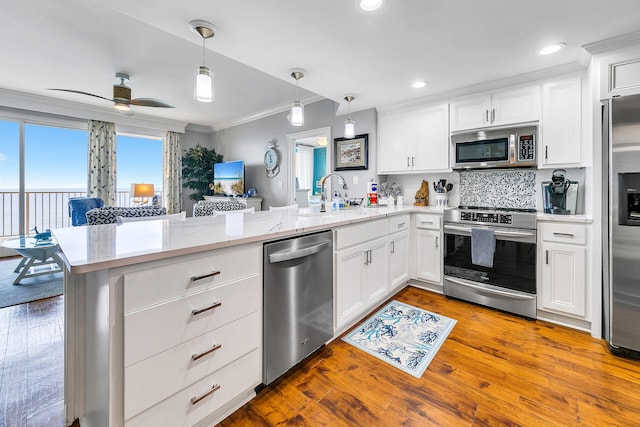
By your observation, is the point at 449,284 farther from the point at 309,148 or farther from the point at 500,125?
the point at 309,148

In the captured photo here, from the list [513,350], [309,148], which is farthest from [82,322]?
[309,148]

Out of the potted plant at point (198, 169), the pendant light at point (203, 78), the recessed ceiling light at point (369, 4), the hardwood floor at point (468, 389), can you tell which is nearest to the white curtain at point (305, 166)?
the potted plant at point (198, 169)

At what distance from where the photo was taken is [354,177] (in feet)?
13.0

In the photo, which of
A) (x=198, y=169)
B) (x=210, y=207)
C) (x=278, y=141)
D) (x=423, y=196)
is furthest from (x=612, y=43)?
(x=198, y=169)

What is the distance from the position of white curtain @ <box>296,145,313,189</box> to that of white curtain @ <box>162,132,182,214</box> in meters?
2.68

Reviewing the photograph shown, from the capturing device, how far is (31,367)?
1747 millimetres

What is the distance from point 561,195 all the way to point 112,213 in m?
3.89

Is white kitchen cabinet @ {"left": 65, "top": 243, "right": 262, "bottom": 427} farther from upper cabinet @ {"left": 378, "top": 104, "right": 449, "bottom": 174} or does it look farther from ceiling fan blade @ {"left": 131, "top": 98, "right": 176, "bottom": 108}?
ceiling fan blade @ {"left": 131, "top": 98, "right": 176, "bottom": 108}

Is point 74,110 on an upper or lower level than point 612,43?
upper

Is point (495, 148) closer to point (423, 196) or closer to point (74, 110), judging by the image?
point (423, 196)

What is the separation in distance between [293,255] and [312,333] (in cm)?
58

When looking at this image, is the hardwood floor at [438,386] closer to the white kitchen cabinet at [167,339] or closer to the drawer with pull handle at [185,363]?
the white kitchen cabinet at [167,339]

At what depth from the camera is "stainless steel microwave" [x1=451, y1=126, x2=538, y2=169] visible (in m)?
2.65

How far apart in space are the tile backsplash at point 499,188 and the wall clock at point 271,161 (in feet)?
9.99
